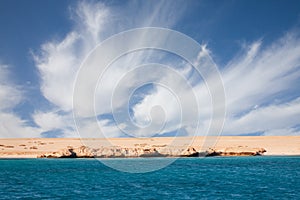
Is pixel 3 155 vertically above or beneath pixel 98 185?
above

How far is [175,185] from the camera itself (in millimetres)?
31969

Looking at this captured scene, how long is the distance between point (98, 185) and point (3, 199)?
9.90 m

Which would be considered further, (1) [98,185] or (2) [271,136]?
(2) [271,136]

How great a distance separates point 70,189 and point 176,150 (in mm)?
62763

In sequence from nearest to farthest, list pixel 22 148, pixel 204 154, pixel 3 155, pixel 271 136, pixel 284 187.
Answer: pixel 284 187, pixel 204 154, pixel 3 155, pixel 22 148, pixel 271 136

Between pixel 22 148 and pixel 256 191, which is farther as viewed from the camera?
pixel 22 148

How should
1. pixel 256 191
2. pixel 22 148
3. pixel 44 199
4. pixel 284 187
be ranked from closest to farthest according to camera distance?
pixel 44 199
pixel 256 191
pixel 284 187
pixel 22 148

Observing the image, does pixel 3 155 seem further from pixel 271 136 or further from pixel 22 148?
pixel 271 136

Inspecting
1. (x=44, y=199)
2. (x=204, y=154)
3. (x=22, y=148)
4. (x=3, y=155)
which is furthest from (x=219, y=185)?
(x=22, y=148)

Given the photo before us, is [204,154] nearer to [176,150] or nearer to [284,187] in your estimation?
[176,150]

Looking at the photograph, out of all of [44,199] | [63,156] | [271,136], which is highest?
[271,136]

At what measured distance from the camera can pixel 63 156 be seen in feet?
295

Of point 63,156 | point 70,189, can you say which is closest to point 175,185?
A: point 70,189

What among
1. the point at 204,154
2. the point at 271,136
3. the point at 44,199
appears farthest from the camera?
the point at 271,136
